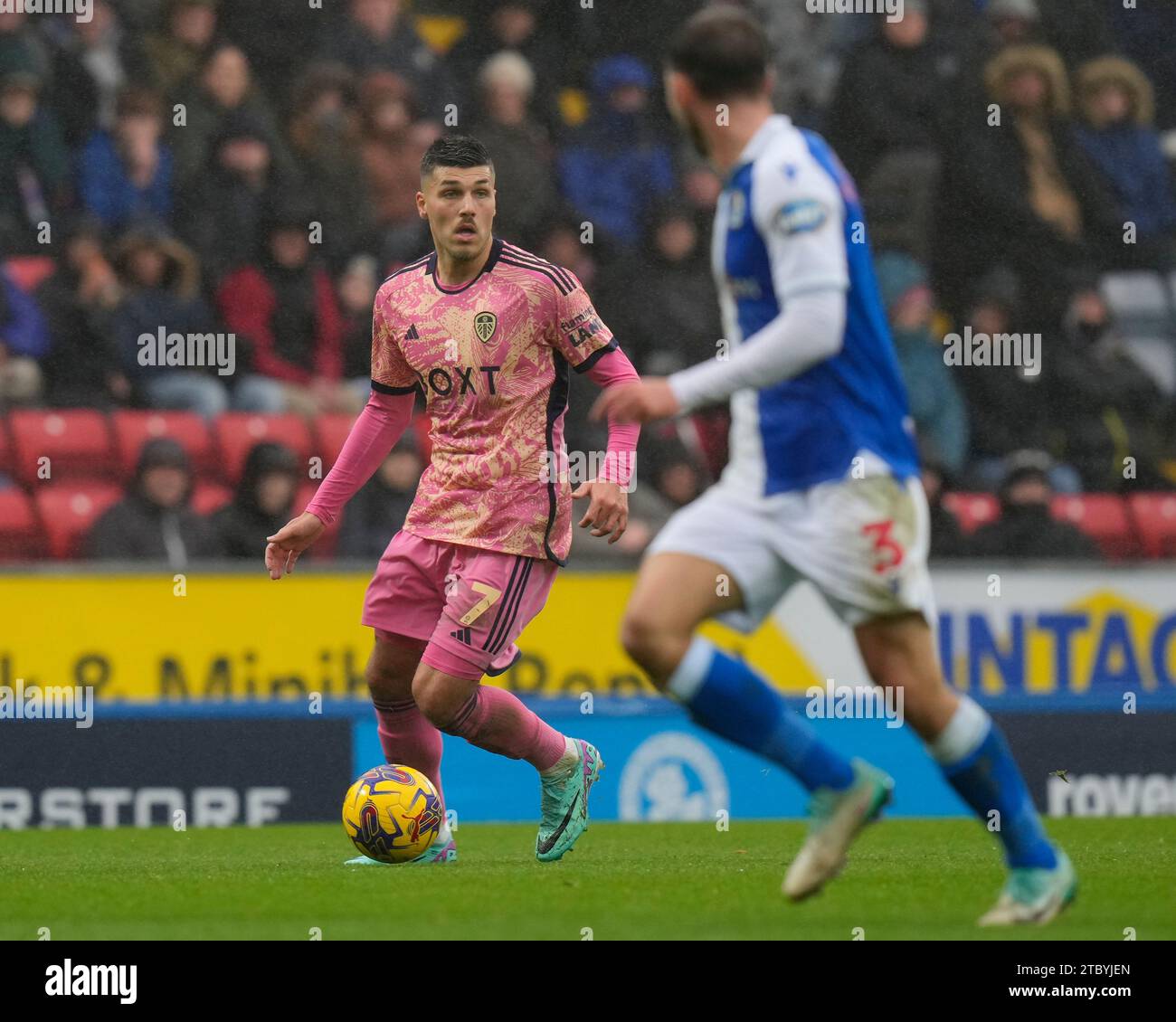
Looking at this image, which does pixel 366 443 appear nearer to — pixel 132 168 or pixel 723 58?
pixel 723 58

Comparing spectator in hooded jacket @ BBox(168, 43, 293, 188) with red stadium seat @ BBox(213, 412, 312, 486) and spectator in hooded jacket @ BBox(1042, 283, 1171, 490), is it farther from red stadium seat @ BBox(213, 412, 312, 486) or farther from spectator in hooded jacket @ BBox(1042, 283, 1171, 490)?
spectator in hooded jacket @ BBox(1042, 283, 1171, 490)

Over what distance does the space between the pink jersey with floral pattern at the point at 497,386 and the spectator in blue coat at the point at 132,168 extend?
559cm

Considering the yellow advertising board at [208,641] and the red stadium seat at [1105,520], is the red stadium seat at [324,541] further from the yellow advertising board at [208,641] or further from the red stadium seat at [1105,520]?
the red stadium seat at [1105,520]

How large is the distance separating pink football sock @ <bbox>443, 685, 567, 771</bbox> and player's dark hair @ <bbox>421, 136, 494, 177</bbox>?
1.70 meters

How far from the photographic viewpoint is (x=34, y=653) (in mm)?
9859

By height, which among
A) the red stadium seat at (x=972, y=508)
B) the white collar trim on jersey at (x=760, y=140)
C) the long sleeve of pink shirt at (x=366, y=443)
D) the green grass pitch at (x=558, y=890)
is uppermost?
the white collar trim on jersey at (x=760, y=140)

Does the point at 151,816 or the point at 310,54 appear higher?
the point at 310,54

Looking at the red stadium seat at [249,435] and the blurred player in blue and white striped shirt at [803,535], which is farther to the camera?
the red stadium seat at [249,435]

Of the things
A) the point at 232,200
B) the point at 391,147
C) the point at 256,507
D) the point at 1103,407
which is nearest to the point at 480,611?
the point at 256,507

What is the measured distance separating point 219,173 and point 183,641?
10.6ft

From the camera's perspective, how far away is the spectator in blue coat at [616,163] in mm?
12414

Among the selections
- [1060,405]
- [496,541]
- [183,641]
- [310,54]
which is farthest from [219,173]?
[496,541]

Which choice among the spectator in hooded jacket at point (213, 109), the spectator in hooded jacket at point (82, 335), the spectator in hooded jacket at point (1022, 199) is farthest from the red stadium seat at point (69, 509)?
the spectator in hooded jacket at point (1022, 199)

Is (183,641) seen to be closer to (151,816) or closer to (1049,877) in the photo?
(151,816)
